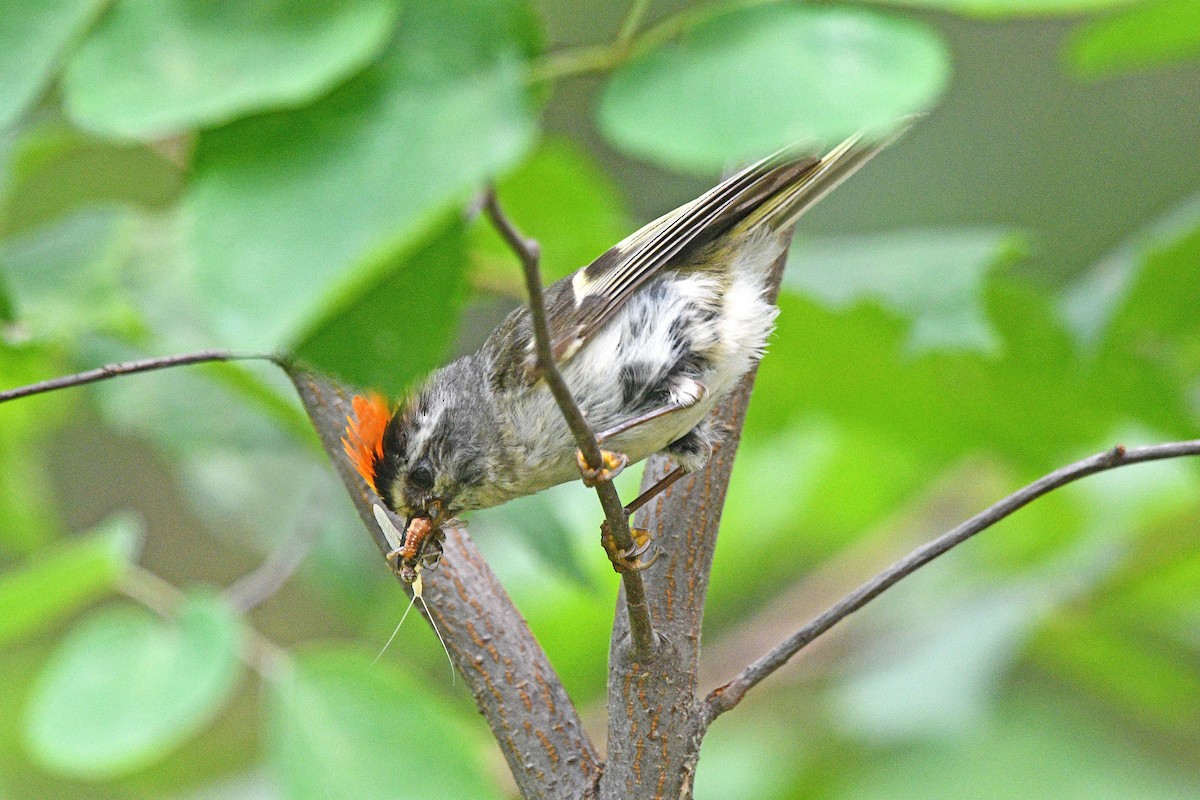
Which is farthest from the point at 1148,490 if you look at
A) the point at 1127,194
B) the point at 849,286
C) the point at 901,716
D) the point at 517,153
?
the point at 1127,194

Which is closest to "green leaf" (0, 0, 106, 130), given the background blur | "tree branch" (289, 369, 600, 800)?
the background blur

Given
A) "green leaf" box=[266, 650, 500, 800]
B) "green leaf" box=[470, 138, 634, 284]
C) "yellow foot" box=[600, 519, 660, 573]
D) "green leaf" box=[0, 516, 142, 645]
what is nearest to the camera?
"yellow foot" box=[600, 519, 660, 573]

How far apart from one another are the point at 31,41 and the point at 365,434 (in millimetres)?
738

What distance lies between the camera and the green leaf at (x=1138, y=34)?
6.51ft

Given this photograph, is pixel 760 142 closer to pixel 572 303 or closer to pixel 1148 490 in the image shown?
pixel 572 303

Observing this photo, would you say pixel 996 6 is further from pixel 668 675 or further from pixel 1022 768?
pixel 1022 768

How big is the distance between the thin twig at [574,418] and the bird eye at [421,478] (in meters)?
0.43

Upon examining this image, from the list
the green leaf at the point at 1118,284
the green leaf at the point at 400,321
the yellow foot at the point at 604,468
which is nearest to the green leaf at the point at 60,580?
the yellow foot at the point at 604,468

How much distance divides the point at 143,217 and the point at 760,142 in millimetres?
1898

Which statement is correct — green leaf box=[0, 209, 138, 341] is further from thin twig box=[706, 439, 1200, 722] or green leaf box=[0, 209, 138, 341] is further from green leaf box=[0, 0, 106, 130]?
thin twig box=[706, 439, 1200, 722]

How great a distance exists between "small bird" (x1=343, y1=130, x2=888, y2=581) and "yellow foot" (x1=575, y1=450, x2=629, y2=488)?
0.15 feet

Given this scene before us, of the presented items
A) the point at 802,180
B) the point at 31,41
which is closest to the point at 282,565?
the point at 802,180

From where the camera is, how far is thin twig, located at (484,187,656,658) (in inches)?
34.0

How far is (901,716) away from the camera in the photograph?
9.02ft
